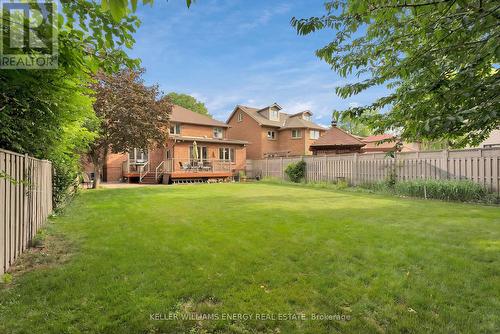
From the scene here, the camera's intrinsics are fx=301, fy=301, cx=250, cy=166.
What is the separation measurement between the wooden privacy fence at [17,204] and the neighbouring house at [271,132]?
93.4 feet

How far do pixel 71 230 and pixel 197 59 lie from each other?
10.1 m

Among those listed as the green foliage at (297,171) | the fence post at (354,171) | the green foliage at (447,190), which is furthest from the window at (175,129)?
the green foliage at (447,190)

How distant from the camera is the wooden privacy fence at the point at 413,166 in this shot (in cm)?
1101

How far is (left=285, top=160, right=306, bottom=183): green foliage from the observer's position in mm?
21547

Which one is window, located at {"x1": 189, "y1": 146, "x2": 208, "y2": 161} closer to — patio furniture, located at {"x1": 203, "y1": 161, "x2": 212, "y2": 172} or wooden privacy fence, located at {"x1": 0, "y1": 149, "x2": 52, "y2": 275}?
patio furniture, located at {"x1": 203, "y1": 161, "x2": 212, "y2": 172}

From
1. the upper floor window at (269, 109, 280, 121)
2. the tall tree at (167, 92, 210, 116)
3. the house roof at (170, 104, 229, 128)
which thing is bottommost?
the house roof at (170, 104, 229, 128)

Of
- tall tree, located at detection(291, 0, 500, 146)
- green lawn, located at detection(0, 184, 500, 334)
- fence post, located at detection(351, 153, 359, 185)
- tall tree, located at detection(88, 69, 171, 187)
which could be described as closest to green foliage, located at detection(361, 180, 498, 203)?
fence post, located at detection(351, 153, 359, 185)

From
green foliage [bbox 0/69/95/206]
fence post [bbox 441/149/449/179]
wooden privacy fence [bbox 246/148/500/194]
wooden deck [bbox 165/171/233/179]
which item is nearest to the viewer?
green foliage [bbox 0/69/95/206]

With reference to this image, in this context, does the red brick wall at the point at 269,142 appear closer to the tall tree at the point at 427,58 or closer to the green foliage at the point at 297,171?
the green foliage at the point at 297,171

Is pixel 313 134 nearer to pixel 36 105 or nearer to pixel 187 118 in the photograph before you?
pixel 187 118

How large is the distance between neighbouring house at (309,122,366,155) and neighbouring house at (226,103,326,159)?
516 centimetres

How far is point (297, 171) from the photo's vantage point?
21.7 metres

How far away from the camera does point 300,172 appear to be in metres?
21.6

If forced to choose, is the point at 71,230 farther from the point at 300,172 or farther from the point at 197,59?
the point at 300,172
